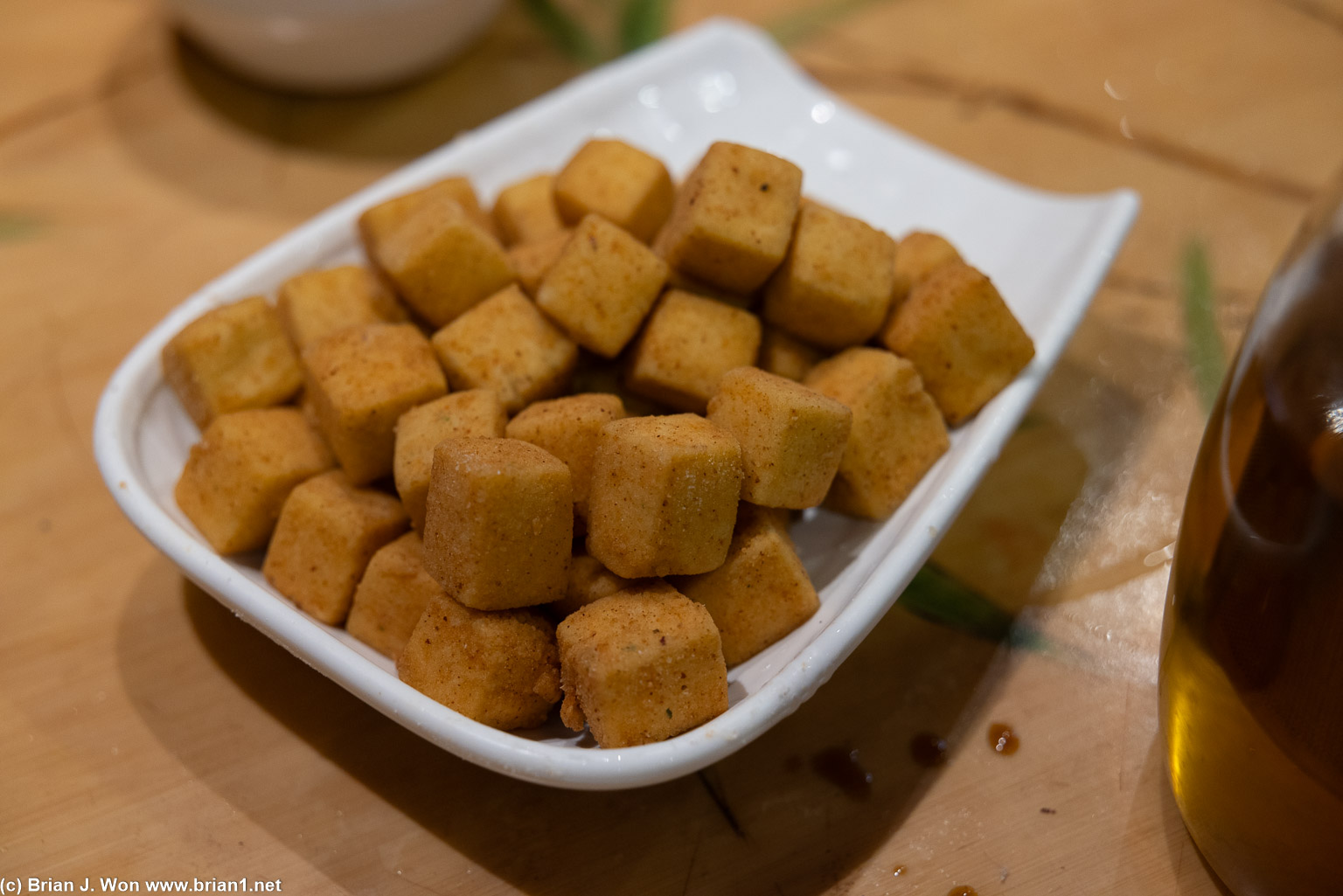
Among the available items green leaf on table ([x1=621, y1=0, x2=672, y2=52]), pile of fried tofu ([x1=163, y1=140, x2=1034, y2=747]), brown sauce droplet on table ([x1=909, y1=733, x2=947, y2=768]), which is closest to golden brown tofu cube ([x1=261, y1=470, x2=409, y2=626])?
pile of fried tofu ([x1=163, y1=140, x2=1034, y2=747])

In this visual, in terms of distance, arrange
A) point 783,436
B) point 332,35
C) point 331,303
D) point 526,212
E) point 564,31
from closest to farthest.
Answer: point 783,436 → point 331,303 → point 526,212 → point 332,35 → point 564,31

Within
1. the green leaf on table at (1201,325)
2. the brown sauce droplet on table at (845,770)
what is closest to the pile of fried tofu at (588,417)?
the brown sauce droplet on table at (845,770)

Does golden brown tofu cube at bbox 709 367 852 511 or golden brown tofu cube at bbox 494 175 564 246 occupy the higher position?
golden brown tofu cube at bbox 494 175 564 246

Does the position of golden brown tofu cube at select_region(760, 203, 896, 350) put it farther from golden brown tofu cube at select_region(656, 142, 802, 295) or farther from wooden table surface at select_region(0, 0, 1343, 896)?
wooden table surface at select_region(0, 0, 1343, 896)

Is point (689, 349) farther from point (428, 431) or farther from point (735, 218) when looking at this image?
point (428, 431)

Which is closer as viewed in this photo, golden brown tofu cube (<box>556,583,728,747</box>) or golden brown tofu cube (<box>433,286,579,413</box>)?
golden brown tofu cube (<box>556,583,728,747</box>)

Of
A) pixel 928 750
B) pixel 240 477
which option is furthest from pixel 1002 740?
pixel 240 477
